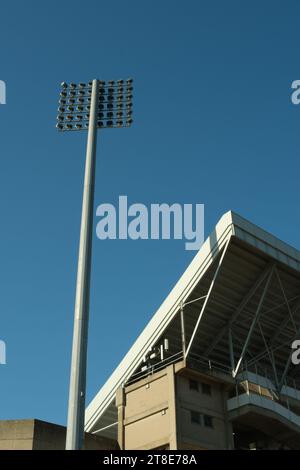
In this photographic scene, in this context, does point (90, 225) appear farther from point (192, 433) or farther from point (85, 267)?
point (192, 433)

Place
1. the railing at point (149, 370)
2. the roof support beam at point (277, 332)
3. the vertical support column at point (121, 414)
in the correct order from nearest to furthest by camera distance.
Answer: the vertical support column at point (121, 414) < the railing at point (149, 370) < the roof support beam at point (277, 332)

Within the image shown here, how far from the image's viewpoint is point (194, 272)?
3681cm

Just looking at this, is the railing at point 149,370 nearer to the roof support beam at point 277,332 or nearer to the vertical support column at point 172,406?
the vertical support column at point 172,406

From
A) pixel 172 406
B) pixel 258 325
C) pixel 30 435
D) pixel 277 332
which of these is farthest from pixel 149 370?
pixel 30 435

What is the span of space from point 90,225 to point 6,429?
44.0 ft

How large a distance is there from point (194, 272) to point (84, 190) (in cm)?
1350

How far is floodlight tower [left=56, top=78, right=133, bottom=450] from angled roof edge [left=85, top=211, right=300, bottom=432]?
363 inches

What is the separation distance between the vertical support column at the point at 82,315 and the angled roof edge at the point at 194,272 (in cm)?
1161

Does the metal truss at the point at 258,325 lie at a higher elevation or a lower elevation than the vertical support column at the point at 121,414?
higher

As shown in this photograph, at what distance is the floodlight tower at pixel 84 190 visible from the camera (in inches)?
778

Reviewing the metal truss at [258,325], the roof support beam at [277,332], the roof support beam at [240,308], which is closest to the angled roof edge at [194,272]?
the metal truss at [258,325]

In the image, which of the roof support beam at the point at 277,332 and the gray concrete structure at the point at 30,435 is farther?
the roof support beam at the point at 277,332
